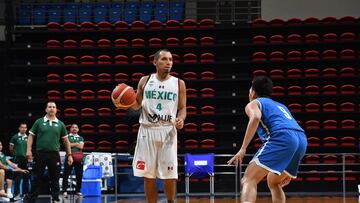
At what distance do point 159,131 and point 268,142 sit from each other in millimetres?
1212

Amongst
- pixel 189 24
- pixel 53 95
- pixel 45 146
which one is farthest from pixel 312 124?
pixel 45 146

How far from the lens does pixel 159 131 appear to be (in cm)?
Result: 711

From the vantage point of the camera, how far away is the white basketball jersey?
7137mm

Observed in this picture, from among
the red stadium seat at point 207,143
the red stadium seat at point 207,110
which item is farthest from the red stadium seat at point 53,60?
the red stadium seat at point 207,143

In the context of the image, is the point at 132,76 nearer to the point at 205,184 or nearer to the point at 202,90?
the point at 202,90

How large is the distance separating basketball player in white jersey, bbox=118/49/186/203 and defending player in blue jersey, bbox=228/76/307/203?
86 centimetres

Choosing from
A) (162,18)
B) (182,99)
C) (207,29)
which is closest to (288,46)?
(207,29)

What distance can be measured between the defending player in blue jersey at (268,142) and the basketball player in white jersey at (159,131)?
2.84 ft

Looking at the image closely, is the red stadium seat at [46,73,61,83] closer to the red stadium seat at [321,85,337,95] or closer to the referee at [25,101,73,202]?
the red stadium seat at [321,85,337,95]

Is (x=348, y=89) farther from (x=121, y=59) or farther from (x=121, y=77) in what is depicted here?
(x=121, y=59)

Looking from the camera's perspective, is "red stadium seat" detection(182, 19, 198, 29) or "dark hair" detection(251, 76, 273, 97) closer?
"dark hair" detection(251, 76, 273, 97)

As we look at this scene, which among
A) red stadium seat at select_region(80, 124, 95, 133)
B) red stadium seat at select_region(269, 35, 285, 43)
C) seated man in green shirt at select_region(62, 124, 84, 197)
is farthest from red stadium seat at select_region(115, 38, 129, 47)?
seated man in green shirt at select_region(62, 124, 84, 197)

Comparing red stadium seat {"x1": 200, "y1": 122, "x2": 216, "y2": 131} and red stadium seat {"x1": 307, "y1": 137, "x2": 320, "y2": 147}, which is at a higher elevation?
red stadium seat {"x1": 200, "y1": 122, "x2": 216, "y2": 131}

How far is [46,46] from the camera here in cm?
2039
